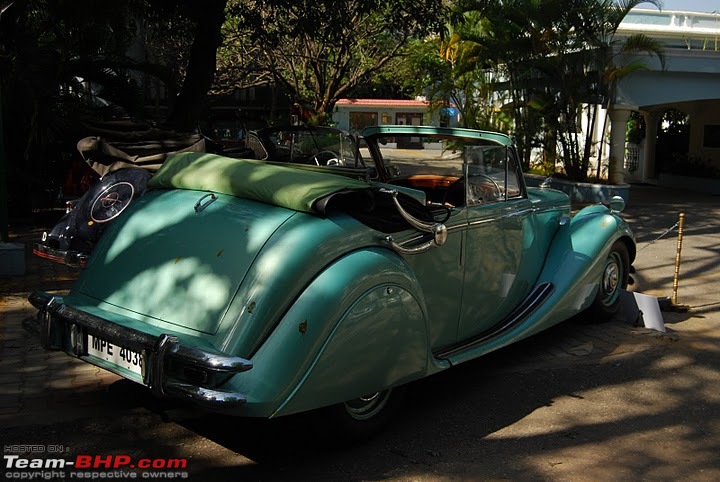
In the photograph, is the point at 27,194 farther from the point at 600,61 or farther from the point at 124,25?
the point at 600,61

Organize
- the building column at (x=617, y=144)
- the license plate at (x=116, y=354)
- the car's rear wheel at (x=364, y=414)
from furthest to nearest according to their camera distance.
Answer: the building column at (x=617, y=144) < the car's rear wheel at (x=364, y=414) < the license plate at (x=116, y=354)

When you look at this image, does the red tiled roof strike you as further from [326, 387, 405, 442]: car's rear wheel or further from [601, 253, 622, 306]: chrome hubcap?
[326, 387, 405, 442]: car's rear wheel

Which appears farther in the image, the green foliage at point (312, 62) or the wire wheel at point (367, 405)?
the green foliage at point (312, 62)

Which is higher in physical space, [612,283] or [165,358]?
[165,358]

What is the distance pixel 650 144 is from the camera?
21453mm

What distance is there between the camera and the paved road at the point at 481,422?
3967 millimetres

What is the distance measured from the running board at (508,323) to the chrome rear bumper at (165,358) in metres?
1.58

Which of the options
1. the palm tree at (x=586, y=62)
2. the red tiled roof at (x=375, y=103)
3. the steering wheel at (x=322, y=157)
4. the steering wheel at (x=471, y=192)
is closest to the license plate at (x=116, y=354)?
the steering wheel at (x=471, y=192)

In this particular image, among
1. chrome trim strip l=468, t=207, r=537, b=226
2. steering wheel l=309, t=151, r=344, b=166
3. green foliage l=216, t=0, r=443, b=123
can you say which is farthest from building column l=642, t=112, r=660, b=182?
chrome trim strip l=468, t=207, r=537, b=226

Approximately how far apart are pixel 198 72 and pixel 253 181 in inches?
345

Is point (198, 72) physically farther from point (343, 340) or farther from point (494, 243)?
point (343, 340)

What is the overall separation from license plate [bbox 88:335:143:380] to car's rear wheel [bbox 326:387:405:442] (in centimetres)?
100

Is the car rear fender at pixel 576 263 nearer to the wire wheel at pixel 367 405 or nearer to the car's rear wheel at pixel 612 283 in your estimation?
the car's rear wheel at pixel 612 283

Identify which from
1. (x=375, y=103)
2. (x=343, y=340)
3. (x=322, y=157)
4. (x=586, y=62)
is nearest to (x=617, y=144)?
(x=586, y=62)
